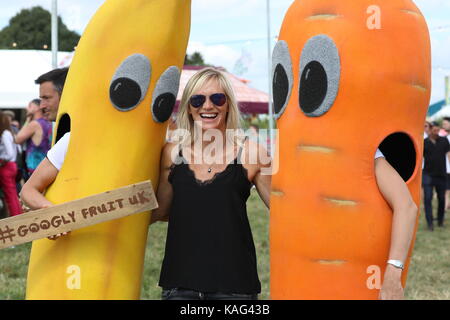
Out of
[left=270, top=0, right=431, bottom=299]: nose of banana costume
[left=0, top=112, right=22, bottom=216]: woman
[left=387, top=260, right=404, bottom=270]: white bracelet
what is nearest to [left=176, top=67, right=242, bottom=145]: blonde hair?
[left=270, top=0, right=431, bottom=299]: nose of banana costume

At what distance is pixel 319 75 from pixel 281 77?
0.74 feet

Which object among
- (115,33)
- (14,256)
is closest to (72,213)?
(115,33)

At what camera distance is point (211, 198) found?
272cm

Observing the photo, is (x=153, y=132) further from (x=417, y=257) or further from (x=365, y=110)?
(x=417, y=257)

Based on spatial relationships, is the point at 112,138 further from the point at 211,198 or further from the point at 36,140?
the point at 36,140

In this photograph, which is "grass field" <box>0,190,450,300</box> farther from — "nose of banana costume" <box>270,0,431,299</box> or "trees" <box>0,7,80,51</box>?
"trees" <box>0,7,80,51</box>

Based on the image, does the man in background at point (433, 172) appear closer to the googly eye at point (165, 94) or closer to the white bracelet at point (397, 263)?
the googly eye at point (165, 94)

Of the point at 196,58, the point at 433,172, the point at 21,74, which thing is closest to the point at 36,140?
the point at 433,172

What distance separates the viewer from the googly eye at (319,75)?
262cm

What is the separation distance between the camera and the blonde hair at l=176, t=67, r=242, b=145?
285cm

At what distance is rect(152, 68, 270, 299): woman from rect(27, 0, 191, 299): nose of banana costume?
177 mm

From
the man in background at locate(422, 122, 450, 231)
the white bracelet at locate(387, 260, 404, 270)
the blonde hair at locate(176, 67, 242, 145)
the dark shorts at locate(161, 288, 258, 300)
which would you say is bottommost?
the man in background at locate(422, 122, 450, 231)

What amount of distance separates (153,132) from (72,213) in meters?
0.52

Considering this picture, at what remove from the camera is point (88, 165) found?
9.48ft
